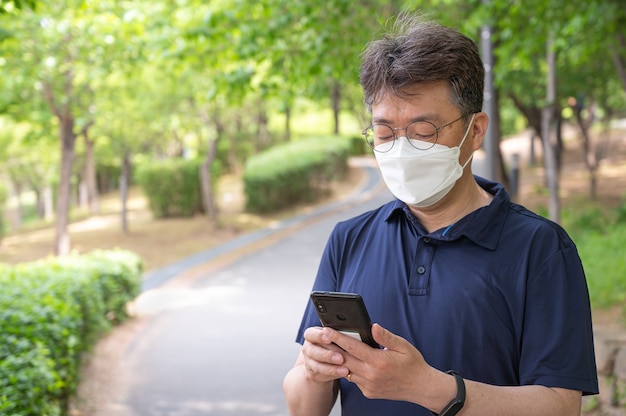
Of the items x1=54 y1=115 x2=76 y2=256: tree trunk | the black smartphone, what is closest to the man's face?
the black smartphone

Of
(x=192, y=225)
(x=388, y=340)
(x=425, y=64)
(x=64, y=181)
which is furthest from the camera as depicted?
(x=192, y=225)

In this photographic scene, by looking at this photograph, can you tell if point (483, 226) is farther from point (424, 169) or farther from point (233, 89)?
point (233, 89)

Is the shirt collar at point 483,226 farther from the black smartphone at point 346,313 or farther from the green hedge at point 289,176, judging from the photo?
the green hedge at point 289,176

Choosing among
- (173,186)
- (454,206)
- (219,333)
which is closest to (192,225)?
(173,186)

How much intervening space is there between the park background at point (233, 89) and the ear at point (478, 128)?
1.51 feet

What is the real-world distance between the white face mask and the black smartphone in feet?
1.55

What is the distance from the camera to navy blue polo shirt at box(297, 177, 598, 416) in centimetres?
175

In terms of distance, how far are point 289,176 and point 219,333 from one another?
46.0ft

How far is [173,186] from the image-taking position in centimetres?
2370

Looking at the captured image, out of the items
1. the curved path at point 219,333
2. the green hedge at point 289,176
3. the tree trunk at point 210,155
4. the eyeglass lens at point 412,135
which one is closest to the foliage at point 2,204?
the tree trunk at point 210,155

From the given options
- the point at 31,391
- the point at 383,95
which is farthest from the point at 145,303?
the point at 383,95

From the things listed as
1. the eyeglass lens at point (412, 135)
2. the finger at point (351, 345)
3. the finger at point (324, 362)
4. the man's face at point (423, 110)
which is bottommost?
the finger at point (324, 362)

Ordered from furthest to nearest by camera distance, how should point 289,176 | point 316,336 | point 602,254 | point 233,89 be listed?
point 289,176, point 602,254, point 233,89, point 316,336

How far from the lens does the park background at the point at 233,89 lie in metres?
8.20
